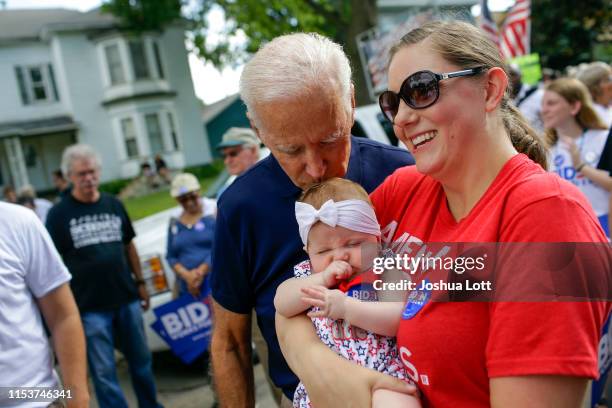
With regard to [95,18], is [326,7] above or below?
below

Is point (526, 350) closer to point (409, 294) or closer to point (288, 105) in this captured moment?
point (409, 294)

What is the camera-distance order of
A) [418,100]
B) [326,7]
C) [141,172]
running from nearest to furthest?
1. [418,100]
2. [326,7]
3. [141,172]

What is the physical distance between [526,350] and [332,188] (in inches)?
35.1

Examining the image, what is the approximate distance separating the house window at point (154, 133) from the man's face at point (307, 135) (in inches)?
1126

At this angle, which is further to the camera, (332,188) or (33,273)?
(33,273)

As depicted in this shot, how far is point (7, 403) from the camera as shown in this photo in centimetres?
220

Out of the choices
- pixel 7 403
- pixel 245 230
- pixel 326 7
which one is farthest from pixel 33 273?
pixel 326 7

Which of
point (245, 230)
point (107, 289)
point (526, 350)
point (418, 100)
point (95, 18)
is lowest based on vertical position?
point (107, 289)

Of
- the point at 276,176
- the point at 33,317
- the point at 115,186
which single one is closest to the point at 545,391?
the point at 276,176

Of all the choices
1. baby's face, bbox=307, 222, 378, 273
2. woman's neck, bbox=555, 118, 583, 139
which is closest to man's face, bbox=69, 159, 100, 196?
baby's face, bbox=307, 222, 378, 273

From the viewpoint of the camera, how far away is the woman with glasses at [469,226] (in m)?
1.07

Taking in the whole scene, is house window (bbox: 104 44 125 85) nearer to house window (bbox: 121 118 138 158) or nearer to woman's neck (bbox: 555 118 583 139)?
house window (bbox: 121 118 138 158)

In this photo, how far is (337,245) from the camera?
70.7 inches

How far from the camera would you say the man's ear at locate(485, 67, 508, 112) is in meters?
1.42
